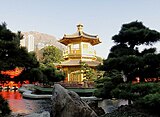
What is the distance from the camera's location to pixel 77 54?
26.8 m

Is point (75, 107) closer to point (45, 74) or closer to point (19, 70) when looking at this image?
point (45, 74)

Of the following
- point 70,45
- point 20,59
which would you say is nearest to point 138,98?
point 20,59

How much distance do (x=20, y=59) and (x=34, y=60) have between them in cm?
38

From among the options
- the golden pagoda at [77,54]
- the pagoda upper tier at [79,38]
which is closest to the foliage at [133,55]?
the golden pagoda at [77,54]

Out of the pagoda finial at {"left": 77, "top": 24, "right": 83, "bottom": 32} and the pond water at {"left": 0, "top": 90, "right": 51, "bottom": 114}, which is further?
the pagoda finial at {"left": 77, "top": 24, "right": 83, "bottom": 32}

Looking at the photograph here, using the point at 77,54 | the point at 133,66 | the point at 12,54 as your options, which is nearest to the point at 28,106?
the point at 12,54

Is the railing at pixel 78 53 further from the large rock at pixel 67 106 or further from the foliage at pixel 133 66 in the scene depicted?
the large rock at pixel 67 106

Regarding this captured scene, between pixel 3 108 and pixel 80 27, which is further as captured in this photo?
pixel 80 27

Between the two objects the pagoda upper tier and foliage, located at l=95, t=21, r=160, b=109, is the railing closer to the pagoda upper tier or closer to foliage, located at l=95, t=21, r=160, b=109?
the pagoda upper tier

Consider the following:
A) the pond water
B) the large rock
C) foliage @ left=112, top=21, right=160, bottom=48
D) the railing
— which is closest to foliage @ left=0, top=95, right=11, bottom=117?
the large rock

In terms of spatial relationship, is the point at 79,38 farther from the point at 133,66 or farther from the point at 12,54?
the point at 12,54

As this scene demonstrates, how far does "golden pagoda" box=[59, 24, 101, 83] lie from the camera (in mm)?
25719

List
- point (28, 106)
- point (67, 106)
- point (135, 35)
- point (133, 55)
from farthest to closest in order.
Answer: point (28, 106) → point (135, 35) → point (133, 55) → point (67, 106)

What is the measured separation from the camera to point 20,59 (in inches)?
240
